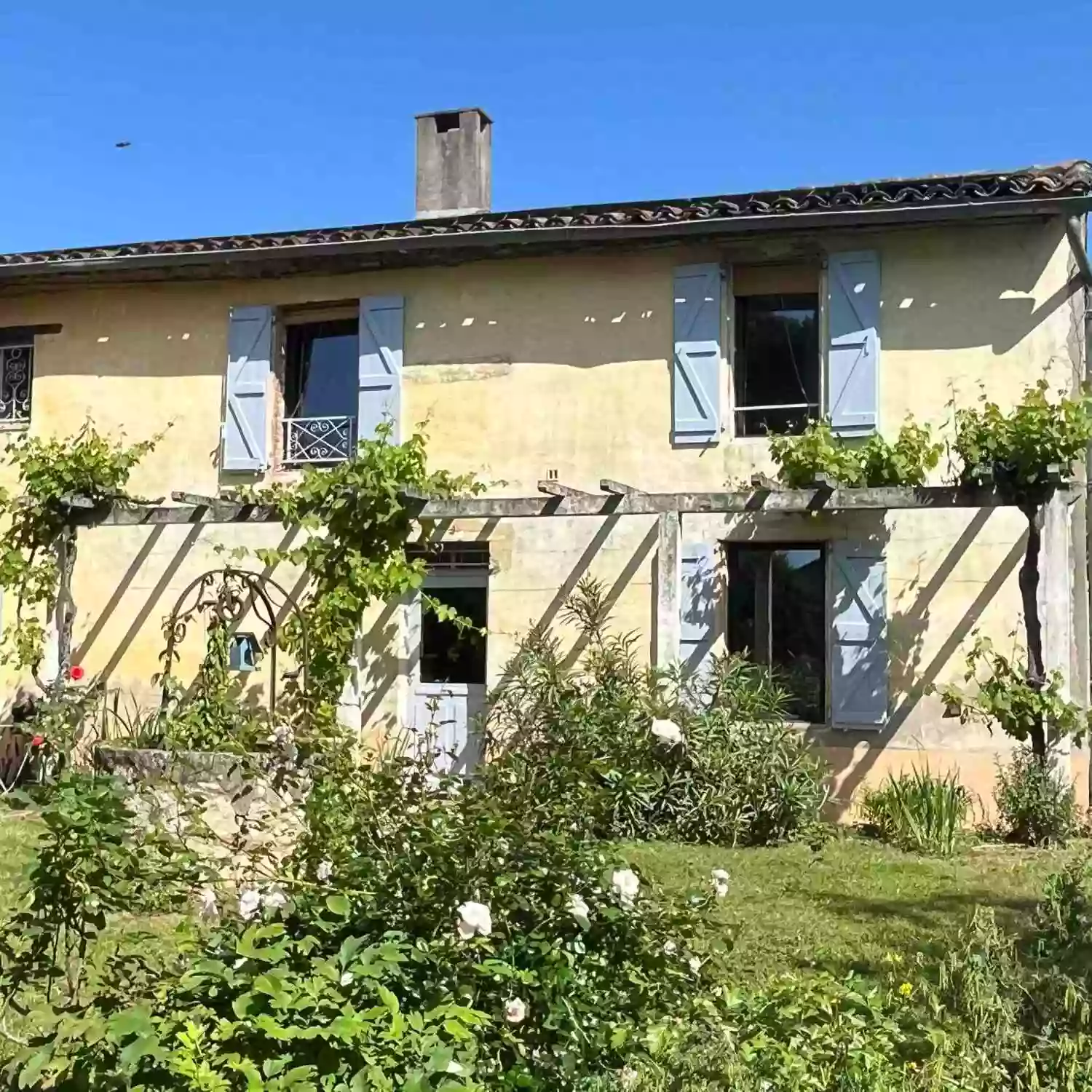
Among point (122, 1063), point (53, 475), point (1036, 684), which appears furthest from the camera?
point (53, 475)

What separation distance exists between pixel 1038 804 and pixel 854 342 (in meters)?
3.60

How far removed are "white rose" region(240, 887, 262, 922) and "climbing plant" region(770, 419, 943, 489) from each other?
21.1ft

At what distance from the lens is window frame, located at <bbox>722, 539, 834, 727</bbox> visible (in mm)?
9438

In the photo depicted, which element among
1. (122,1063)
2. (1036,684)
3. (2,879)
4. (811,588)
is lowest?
(2,879)

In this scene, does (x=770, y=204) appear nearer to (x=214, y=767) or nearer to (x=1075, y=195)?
(x=1075, y=195)

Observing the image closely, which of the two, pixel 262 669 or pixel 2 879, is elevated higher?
pixel 262 669

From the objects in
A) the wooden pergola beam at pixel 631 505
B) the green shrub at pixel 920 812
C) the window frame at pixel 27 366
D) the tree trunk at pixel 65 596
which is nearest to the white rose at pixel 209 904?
the green shrub at pixel 920 812

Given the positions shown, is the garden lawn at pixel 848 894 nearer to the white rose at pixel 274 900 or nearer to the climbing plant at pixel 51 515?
the white rose at pixel 274 900

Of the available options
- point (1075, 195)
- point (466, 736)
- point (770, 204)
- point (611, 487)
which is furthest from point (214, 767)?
point (1075, 195)

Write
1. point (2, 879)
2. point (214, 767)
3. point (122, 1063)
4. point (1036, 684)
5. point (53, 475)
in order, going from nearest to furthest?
point (122, 1063), point (214, 767), point (2, 879), point (1036, 684), point (53, 475)

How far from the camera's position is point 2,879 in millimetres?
6469

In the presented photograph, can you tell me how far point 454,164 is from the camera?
1240cm

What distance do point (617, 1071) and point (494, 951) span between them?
44 cm

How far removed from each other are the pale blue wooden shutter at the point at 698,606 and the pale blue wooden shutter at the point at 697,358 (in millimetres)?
920
